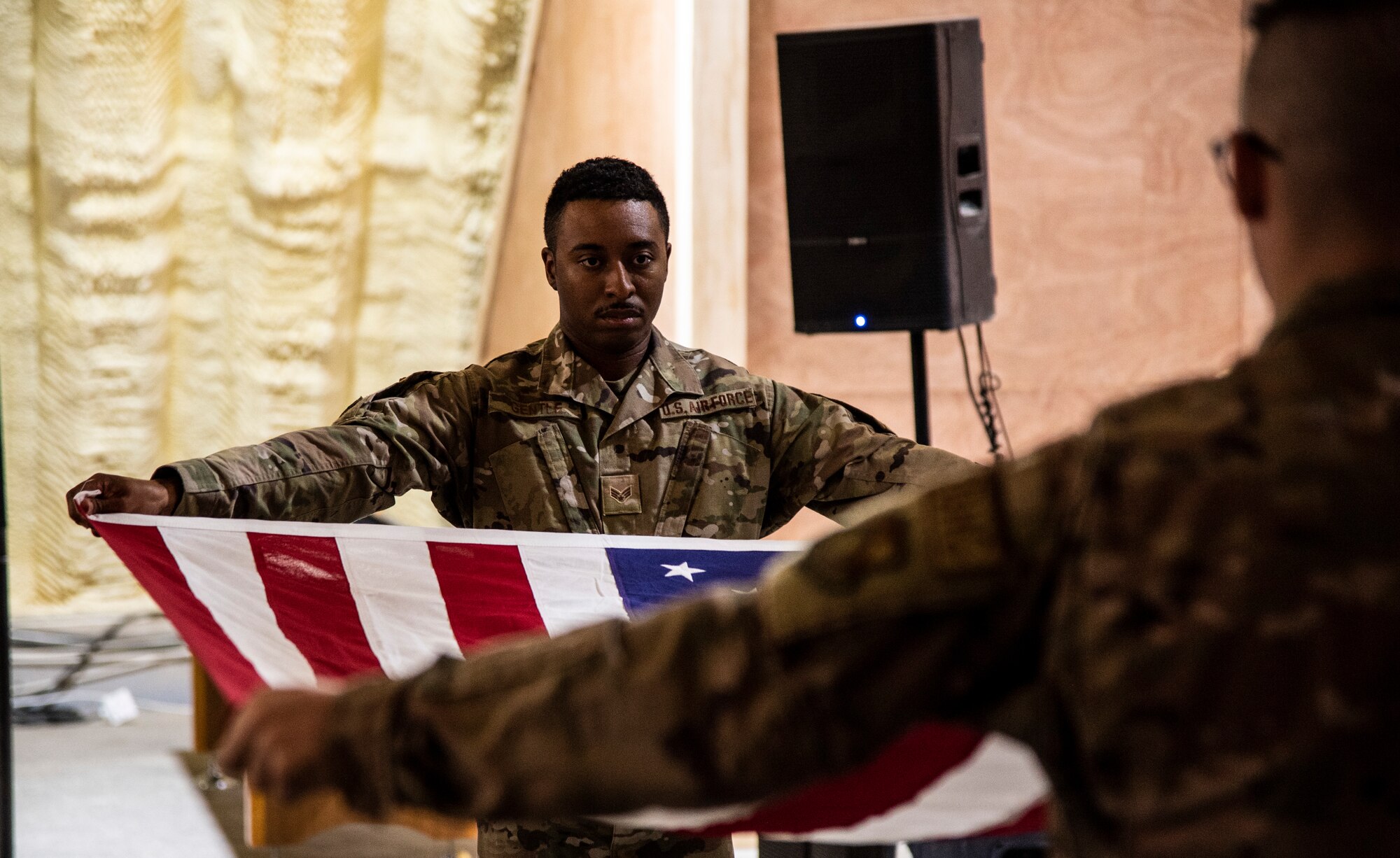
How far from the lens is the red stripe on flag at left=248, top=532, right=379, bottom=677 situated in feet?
6.32

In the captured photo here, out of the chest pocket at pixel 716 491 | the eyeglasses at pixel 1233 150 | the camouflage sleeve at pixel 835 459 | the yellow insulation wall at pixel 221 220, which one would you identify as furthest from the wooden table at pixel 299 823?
the eyeglasses at pixel 1233 150

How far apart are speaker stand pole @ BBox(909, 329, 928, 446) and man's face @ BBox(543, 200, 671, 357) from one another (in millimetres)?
1814

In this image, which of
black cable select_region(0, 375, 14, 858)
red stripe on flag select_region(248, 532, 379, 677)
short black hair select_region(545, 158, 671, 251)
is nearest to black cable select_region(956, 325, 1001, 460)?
short black hair select_region(545, 158, 671, 251)

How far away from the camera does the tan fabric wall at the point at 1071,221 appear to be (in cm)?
467

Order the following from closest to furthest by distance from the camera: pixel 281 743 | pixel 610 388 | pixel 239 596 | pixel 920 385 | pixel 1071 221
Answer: pixel 281 743 < pixel 239 596 < pixel 610 388 < pixel 920 385 < pixel 1071 221

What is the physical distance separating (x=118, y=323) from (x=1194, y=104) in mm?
3622

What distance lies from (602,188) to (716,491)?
0.47m

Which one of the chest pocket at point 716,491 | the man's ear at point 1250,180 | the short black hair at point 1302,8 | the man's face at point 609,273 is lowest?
the chest pocket at point 716,491

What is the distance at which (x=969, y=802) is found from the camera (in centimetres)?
117

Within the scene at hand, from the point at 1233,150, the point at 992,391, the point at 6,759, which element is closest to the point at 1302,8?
the point at 1233,150

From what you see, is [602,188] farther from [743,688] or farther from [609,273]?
[743,688]

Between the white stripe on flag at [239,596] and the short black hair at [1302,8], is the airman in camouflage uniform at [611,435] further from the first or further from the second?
the short black hair at [1302,8]

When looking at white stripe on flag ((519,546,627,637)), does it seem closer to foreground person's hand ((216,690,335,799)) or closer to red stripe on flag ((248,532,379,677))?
red stripe on flag ((248,532,379,677))

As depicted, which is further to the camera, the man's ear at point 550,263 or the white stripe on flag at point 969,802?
the man's ear at point 550,263
